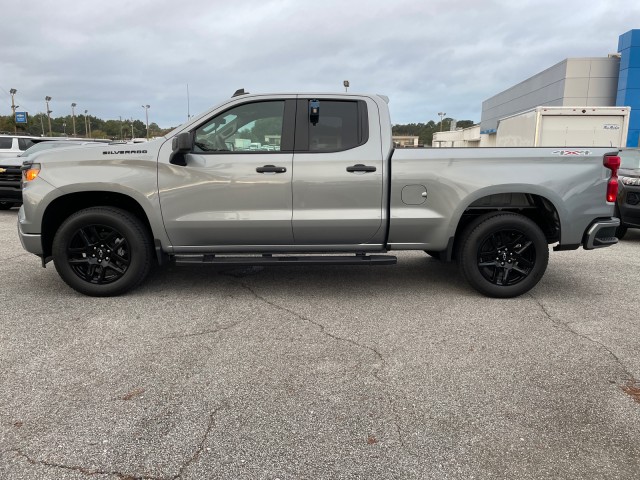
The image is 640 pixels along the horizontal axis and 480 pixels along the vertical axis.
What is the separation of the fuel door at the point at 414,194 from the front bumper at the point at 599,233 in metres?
1.67

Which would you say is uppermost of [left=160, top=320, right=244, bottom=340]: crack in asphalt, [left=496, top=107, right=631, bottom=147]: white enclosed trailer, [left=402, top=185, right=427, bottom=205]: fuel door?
[left=496, top=107, right=631, bottom=147]: white enclosed trailer

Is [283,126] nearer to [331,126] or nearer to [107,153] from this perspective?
[331,126]

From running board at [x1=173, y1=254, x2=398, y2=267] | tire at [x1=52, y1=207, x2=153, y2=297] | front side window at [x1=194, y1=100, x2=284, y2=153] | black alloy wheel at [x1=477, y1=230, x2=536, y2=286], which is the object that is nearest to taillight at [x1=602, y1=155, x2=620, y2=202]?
black alloy wheel at [x1=477, y1=230, x2=536, y2=286]

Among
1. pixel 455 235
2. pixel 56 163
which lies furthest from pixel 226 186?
pixel 455 235

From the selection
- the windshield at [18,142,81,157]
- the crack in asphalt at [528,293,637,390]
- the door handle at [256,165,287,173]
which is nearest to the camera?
the crack in asphalt at [528,293,637,390]

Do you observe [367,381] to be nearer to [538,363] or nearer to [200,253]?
[538,363]

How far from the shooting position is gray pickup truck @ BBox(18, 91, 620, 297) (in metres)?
4.79

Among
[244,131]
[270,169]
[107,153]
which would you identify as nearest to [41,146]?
[107,153]

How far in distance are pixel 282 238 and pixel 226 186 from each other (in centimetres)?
74

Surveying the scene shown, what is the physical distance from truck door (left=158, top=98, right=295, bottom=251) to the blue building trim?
109 feet

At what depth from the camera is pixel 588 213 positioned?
4.93 m

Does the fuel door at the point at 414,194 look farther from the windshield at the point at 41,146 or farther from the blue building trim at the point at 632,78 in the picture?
the blue building trim at the point at 632,78

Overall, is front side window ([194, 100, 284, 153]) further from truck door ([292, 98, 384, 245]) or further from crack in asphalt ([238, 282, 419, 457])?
crack in asphalt ([238, 282, 419, 457])

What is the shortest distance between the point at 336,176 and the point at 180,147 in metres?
1.46
